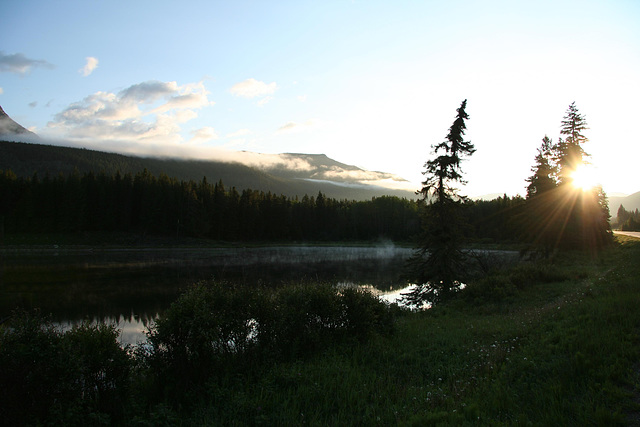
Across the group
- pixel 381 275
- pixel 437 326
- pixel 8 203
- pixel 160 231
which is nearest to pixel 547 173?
pixel 381 275

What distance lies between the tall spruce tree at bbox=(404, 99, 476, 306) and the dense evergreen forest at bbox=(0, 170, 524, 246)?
36221 mm

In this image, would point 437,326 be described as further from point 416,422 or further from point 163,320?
point 163,320

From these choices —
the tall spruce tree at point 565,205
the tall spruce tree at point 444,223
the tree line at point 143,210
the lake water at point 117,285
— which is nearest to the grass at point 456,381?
the lake water at point 117,285

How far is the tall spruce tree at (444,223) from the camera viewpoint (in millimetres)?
23594

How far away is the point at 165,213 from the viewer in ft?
275

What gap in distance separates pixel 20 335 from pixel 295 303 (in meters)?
7.16

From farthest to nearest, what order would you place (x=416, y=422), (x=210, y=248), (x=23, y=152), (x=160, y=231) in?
(x=23, y=152) < (x=160, y=231) < (x=210, y=248) < (x=416, y=422)

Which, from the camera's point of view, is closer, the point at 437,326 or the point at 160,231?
the point at 437,326

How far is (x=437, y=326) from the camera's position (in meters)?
14.7

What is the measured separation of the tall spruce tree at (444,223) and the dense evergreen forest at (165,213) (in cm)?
3622

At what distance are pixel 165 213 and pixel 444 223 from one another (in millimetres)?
75927

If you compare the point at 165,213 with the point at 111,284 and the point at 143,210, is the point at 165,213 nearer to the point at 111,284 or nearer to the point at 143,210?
the point at 143,210

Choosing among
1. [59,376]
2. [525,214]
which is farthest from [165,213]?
[59,376]

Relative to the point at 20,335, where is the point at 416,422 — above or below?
below
